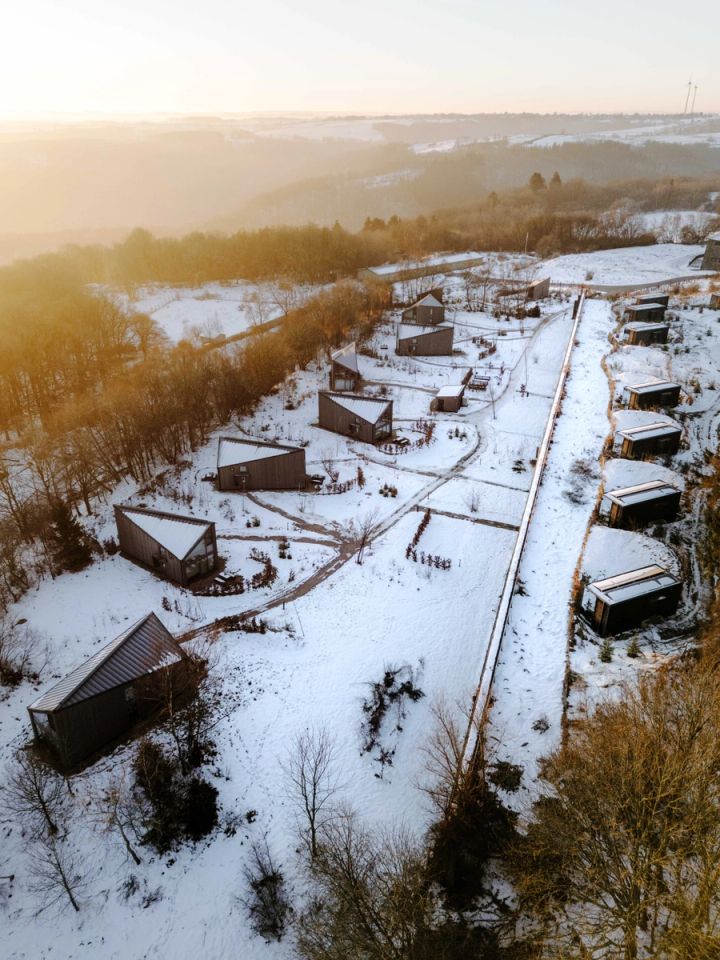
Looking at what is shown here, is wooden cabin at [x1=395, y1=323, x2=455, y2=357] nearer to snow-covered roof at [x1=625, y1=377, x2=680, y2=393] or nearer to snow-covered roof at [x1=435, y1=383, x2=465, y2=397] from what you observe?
snow-covered roof at [x1=435, y1=383, x2=465, y2=397]

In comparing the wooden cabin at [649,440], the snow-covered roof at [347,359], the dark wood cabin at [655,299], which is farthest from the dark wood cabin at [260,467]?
the dark wood cabin at [655,299]

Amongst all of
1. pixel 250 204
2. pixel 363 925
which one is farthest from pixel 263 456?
pixel 250 204

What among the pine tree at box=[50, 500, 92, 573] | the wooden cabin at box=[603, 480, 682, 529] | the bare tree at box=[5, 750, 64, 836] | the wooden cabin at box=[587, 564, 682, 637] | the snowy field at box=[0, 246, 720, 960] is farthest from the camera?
the pine tree at box=[50, 500, 92, 573]

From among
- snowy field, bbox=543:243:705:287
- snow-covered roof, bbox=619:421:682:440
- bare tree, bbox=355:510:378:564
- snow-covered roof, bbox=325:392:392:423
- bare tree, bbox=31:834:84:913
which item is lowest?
bare tree, bbox=31:834:84:913

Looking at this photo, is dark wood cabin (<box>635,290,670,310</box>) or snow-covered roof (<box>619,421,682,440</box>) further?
dark wood cabin (<box>635,290,670,310</box>)

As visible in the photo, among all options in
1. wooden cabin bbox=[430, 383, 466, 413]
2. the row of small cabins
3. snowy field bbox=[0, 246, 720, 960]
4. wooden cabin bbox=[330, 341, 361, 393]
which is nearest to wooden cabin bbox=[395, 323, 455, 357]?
wooden cabin bbox=[330, 341, 361, 393]

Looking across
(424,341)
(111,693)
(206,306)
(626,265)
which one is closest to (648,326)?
(424,341)

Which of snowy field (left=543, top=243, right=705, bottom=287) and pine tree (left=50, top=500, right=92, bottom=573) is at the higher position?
snowy field (left=543, top=243, right=705, bottom=287)

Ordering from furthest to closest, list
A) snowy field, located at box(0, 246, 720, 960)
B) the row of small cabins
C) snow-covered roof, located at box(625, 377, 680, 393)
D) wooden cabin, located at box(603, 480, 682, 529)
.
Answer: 1. snow-covered roof, located at box(625, 377, 680, 393)
2. wooden cabin, located at box(603, 480, 682, 529)
3. the row of small cabins
4. snowy field, located at box(0, 246, 720, 960)
